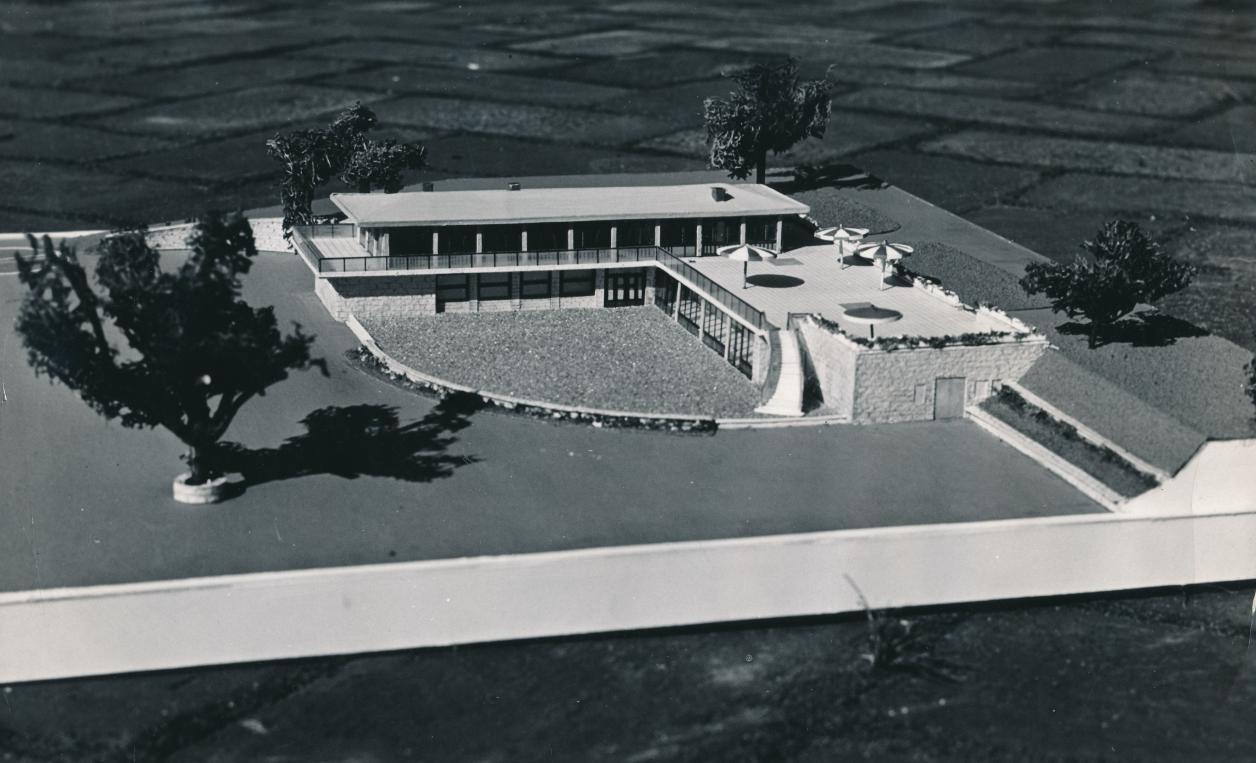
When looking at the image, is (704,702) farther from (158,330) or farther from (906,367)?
(158,330)

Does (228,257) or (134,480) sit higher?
(228,257)

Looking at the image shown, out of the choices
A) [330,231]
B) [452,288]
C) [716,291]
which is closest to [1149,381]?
[716,291]

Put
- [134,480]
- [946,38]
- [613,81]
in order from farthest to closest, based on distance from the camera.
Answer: [946,38] → [613,81] → [134,480]

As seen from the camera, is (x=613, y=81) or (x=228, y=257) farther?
(x=613, y=81)

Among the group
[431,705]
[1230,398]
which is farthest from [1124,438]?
[431,705]

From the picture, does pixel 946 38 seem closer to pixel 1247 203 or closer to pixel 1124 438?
pixel 1247 203

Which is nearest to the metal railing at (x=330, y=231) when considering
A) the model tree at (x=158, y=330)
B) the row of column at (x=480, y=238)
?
the row of column at (x=480, y=238)

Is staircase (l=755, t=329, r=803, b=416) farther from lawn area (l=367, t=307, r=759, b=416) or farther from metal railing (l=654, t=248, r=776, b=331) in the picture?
metal railing (l=654, t=248, r=776, b=331)
